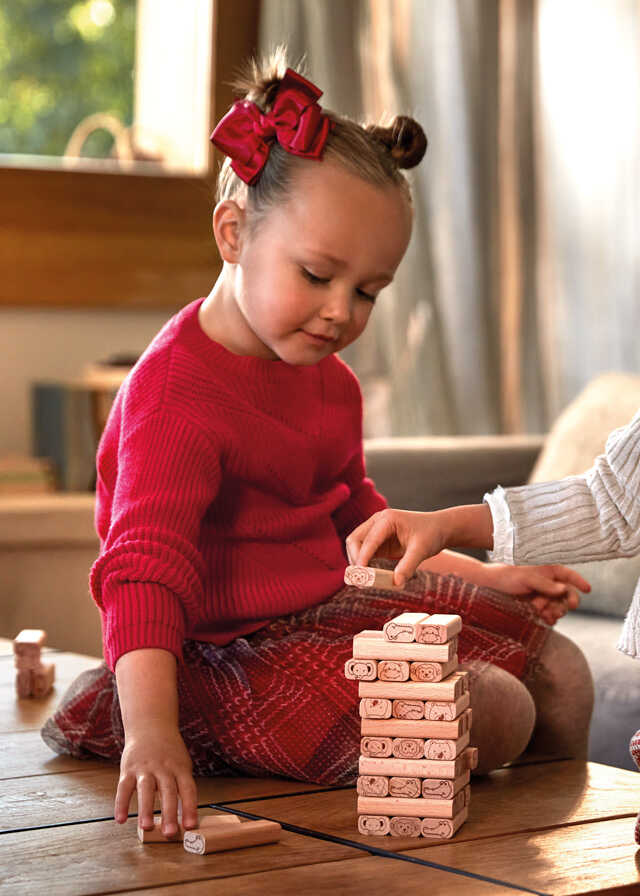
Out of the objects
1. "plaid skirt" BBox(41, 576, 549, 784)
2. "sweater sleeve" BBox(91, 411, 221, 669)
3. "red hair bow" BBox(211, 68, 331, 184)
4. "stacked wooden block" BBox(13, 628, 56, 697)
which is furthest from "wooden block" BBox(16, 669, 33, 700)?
"red hair bow" BBox(211, 68, 331, 184)

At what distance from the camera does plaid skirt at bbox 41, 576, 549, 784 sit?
1230 millimetres

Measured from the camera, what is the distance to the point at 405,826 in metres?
1.06

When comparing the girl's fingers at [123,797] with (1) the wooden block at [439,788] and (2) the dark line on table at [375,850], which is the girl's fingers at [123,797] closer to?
(2) the dark line on table at [375,850]

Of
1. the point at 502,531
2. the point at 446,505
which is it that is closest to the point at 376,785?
the point at 502,531

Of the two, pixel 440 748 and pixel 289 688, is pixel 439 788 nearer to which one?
pixel 440 748

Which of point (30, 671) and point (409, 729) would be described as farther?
point (30, 671)

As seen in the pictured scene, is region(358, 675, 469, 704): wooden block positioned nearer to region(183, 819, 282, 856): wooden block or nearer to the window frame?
Result: region(183, 819, 282, 856): wooden block

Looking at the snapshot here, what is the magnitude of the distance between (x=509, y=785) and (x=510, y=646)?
0.14 m

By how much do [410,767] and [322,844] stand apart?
0.29 feet

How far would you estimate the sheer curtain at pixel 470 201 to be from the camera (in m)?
3.10

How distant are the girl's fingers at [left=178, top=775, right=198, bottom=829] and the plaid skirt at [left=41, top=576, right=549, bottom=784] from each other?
0.17 meters

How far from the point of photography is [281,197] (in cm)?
132

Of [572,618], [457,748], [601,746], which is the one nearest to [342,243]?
[457,748]

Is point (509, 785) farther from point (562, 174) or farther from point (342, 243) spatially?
point (562, 174)
